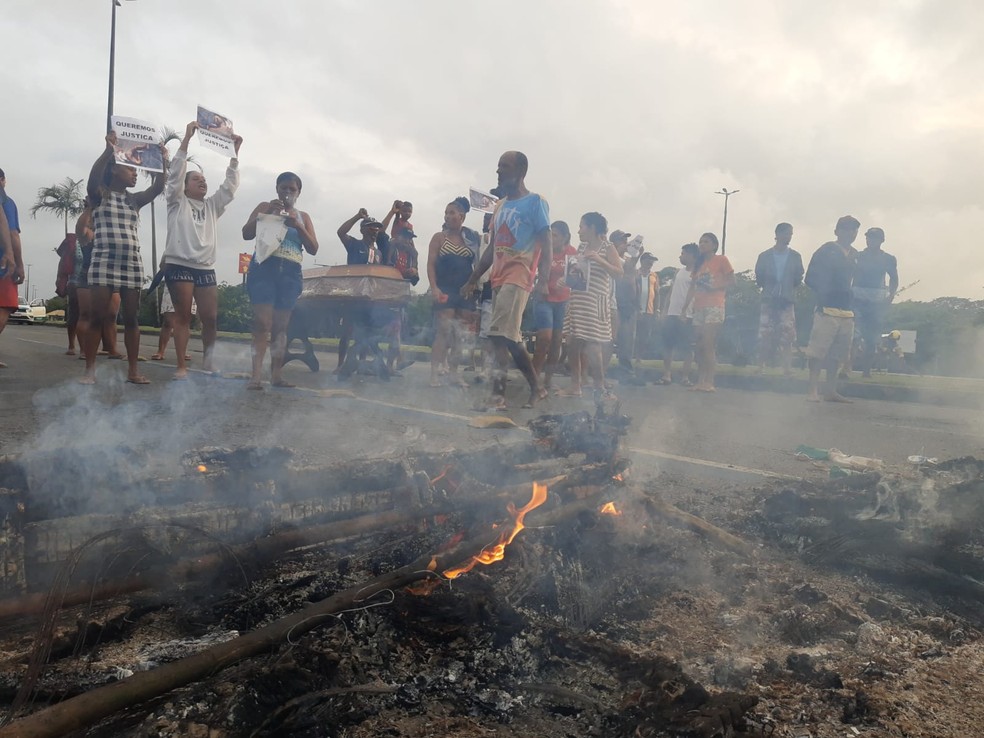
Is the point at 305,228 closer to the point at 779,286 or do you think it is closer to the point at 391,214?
the point at 391,214

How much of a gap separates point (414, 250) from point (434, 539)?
7600 mm

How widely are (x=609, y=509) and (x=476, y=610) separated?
1121 mm

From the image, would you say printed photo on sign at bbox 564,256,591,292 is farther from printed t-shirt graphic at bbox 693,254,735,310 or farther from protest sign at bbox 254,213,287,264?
protest sign at bbox 254,213,287,264

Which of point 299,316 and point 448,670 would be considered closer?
point 448,670

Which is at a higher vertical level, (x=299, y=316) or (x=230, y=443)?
(x=299, y=316)

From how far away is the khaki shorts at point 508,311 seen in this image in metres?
6.36

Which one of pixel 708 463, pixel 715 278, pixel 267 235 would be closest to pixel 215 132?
pixel 267 235

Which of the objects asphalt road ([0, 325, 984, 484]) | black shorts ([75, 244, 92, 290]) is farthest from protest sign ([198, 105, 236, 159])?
asphalt road ([0, 325, 984, 484])

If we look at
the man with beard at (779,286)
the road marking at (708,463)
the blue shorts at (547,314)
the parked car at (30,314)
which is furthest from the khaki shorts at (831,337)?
the parked car at (30,314)

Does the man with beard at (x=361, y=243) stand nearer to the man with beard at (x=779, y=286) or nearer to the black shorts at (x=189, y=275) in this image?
the black shorts at (x=189, y=275)

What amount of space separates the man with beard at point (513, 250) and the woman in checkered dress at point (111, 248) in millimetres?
3156

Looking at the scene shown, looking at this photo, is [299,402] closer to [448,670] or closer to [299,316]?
[299,316]

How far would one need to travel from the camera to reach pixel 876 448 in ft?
18.3

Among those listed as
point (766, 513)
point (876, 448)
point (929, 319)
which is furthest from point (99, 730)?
point (929, 319)
